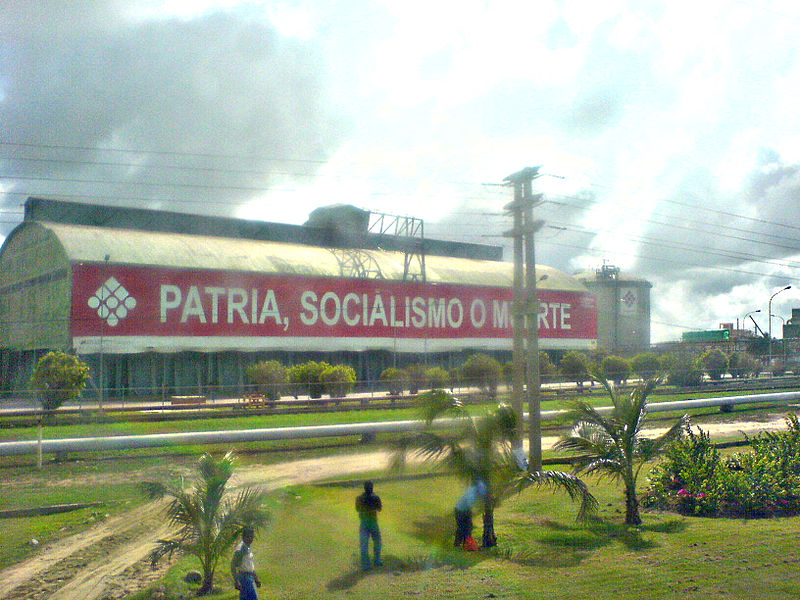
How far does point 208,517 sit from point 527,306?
8031 mm

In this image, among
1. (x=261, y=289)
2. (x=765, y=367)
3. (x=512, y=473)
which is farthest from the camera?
(x=765, y=367)

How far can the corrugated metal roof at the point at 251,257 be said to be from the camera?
118 ft

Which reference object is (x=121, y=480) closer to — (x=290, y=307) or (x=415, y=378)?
(x=415, y=378)

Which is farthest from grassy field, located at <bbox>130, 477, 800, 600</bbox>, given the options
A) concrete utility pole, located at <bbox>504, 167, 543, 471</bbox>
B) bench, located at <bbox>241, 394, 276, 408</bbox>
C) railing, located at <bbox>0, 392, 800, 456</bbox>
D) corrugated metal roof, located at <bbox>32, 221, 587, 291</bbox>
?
corrugated metal roof, located at <bbox>32, 221, 587, 291</bbox>

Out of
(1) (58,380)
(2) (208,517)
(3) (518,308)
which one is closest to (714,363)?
(3) (518,308)

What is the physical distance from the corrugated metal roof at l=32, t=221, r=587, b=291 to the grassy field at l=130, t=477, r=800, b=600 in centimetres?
2882

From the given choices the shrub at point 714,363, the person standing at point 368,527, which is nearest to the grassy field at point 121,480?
the person standing at point 368,527

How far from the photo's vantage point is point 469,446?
30.3 feet

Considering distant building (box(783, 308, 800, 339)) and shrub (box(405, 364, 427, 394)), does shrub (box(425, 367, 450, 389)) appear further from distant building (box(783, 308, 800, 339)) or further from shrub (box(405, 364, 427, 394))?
distant building (box(783, 308, 800, 339))

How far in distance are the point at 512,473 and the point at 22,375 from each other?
33.6 meters

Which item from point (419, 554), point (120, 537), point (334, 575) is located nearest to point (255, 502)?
point (334, 575)

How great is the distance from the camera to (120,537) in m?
9.86

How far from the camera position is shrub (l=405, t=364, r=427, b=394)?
3562 centimetres

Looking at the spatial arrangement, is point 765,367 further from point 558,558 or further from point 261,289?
point 558,558
